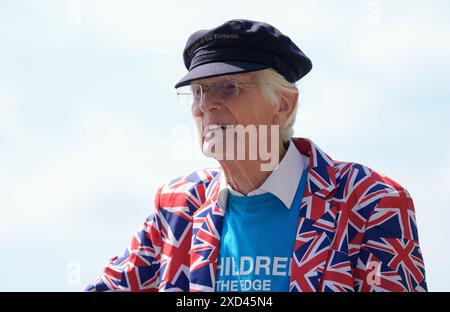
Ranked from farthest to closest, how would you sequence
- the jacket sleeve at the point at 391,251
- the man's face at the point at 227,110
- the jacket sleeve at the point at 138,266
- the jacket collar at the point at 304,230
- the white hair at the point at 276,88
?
the jacket sleeve at the point at 138,266
the white hair at the point at 276,88
the man's face at the point at 227,110
the jacket collar at the point at 304,230
the jacket sleeve at the point at 391,251

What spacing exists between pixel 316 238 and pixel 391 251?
1.40 ft

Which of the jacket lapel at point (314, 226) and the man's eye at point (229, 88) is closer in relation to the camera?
the jacket lapel at point (314, 226)

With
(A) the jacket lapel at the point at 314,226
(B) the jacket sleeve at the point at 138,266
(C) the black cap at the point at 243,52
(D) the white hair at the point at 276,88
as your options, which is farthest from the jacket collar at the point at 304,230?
(C) the black cap at the point at 243,52

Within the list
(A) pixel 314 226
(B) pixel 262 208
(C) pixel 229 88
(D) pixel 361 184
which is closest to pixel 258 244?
(B) pixel 262 208

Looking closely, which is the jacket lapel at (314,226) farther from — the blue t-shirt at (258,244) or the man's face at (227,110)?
the man's face at (227,110)

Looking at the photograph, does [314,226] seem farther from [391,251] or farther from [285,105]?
A: [285,105]

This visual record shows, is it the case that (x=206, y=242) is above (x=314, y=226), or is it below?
below

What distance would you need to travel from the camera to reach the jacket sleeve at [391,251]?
512 centimetres

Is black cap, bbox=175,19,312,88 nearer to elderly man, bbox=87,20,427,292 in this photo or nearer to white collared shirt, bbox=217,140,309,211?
elderly man, bbox=87,20,427,292

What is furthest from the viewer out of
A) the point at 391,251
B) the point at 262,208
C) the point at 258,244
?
the point at 262,208

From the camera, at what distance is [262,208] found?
552 cm

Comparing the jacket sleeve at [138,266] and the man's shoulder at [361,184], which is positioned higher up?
the man's shoulder at [361,184]
